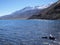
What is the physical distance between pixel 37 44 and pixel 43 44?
132 cm

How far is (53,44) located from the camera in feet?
124

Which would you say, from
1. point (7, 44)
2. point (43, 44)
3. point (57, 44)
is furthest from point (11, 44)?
point (57, 44)

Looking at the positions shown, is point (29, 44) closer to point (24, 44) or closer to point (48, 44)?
point (24, 44)

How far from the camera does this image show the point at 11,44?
3862 cm

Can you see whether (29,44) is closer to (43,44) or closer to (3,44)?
(43,44)

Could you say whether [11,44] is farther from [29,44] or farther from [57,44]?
[57,44]

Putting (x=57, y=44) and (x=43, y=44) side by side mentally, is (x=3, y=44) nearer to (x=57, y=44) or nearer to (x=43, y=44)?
(x=43, y=44)

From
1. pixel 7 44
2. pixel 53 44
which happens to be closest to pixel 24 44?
pixel 7 44

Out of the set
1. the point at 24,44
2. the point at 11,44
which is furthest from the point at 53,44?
the point at 11,44

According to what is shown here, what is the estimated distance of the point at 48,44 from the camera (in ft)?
125

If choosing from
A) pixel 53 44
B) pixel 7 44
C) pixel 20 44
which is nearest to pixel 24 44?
pixel 20 44

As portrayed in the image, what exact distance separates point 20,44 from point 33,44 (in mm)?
2792

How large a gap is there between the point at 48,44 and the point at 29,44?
4.09 m

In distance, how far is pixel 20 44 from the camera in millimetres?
38125
